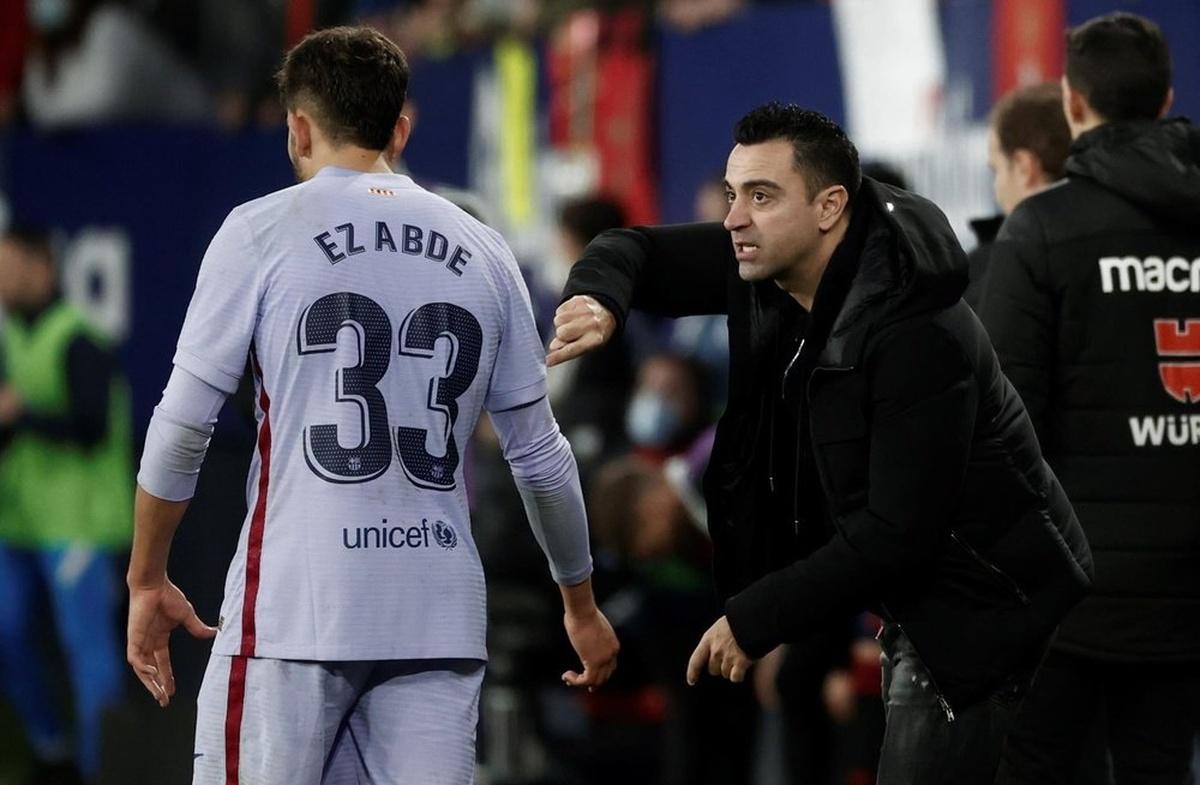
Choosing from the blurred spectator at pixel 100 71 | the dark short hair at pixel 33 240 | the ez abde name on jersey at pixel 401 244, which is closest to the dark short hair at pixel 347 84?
the ez abde name on jersey at pixel 401 244

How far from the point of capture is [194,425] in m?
3.88

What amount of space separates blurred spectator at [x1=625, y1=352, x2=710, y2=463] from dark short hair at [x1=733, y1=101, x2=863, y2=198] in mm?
3531

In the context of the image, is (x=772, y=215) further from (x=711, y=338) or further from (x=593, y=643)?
(x=711, y=338)

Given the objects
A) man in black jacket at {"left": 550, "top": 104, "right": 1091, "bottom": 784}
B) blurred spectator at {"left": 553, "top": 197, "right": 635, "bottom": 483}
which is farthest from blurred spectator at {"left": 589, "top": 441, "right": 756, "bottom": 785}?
man in black jacket at {"left": 550, "top": 104, "right": 1091, "bottom": 784}

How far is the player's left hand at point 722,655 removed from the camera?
3979 mm

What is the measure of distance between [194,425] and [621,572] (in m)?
3.89

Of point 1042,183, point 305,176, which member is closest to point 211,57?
point 1042,183

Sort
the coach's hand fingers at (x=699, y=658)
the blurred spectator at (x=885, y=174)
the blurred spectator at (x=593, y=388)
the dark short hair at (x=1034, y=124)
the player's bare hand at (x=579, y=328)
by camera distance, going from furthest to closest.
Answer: the blurred spectator at (x=593, y=388), the blurred spectator at (x=885, y=174), the dark short hair at (x=1034, y=124), the coach's hand fingers at (x=699, y=658), the player's bare hand at (x=579, y=328)

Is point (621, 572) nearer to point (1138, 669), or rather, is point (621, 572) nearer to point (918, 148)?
point (918, 148)

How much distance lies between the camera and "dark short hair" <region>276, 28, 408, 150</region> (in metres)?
3.94

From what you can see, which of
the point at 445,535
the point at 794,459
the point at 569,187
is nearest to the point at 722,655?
the point at 794,459

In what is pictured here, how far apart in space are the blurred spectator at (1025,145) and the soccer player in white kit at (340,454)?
173 centimetres

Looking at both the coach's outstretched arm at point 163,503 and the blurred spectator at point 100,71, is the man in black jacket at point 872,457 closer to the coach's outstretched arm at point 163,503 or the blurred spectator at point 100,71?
the coach's outstretched arm at point 163,503

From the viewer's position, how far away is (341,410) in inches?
151
